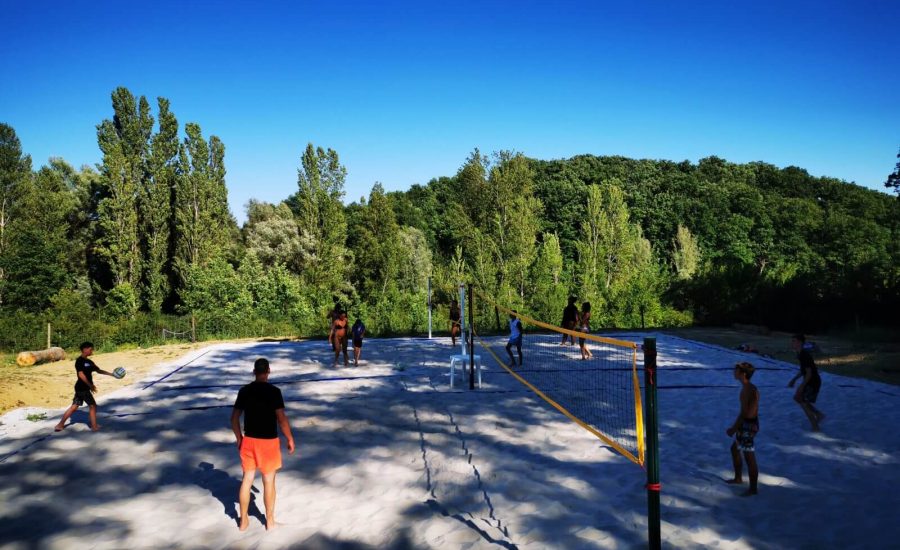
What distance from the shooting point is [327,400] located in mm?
11289

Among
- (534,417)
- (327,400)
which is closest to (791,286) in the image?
(534,417)

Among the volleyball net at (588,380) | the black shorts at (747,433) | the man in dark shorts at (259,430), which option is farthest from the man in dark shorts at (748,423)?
the man in dark shorts at (259,430)

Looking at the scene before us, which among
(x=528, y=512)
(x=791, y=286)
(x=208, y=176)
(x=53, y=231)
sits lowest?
(x=528, y=512)

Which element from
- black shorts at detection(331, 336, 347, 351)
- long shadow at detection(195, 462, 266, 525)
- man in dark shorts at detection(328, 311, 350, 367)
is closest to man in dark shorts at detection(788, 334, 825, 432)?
long shadow at detection(195, 462, 266, 525)

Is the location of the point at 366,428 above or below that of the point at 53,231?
below

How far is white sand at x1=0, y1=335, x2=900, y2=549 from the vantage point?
547 cm

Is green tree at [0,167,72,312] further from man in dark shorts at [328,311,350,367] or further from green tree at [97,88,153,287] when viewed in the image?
man in dark shorts at [328,311,350,367]

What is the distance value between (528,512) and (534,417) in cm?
390

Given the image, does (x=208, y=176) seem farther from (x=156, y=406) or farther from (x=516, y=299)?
(x=156, y=406)

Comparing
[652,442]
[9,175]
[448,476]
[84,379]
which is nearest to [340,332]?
[84,379]

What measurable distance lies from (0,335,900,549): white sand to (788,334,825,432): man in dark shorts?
0.27 m

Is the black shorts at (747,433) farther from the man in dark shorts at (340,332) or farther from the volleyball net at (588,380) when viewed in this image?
the man in dark shorts at (340,332)

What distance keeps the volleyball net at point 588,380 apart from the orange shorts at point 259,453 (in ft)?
12.4

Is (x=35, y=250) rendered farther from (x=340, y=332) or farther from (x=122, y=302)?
(x=340, y=332)
